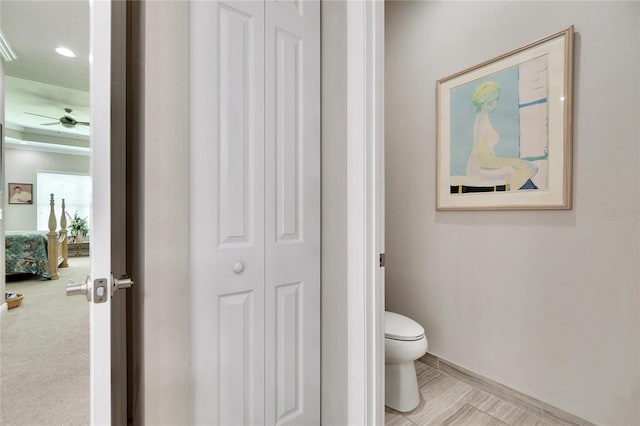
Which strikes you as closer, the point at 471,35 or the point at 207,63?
the point at 207,63

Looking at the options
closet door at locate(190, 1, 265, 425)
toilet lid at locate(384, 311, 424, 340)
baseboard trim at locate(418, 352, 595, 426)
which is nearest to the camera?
closet door at locate(190, 1, 265, 425)

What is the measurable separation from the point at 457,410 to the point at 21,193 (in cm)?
227

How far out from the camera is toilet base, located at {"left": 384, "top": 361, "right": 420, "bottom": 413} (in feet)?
5.85

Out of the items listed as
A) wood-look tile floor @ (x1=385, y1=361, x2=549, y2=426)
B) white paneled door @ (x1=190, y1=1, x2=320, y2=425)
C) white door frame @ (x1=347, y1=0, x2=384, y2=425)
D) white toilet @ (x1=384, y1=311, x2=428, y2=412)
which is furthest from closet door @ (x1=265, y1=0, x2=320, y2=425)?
wood-look tile floor @ (x1=385, y1=361, x2=549, y2=426)

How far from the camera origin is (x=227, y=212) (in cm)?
118

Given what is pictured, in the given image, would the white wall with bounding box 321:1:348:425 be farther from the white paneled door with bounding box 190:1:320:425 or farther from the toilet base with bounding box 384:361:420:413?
the toilet base with bounding box 384:361:420:413

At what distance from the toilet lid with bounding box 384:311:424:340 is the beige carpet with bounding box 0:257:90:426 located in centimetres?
142

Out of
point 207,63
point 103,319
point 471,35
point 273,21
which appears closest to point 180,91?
point 207,63

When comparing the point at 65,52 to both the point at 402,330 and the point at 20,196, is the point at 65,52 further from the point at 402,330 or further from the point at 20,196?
the point at 402,330

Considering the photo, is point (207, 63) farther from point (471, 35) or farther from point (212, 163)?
point (471, 35)

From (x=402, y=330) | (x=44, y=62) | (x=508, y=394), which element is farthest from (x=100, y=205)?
(x=508, y=394)

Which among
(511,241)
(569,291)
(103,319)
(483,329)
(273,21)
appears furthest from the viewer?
(483,329)

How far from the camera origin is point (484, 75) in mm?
1990

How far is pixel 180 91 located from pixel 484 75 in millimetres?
1822
